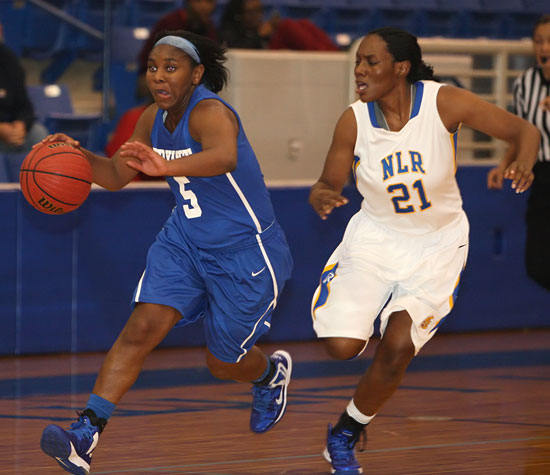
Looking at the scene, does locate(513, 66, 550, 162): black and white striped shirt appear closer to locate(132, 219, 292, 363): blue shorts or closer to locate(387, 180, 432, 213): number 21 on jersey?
locate(387, 180, 432, 213): number 21 on jersey

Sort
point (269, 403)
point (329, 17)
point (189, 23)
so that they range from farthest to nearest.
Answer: point (329, 17)
point (189, 23)
point (269, 403)

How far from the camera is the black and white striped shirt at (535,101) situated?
6797 mm

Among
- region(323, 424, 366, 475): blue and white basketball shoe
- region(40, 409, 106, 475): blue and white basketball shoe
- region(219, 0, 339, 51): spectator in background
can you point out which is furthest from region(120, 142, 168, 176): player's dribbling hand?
region(219, 0, 339, 51): spectator in background

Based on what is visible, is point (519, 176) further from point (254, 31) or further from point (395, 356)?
point (254, 31)

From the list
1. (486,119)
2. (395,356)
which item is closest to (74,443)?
(395,356)

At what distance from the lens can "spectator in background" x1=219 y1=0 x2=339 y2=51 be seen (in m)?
9.16

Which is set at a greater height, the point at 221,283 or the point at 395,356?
the point at 221,283

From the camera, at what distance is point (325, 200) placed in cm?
443

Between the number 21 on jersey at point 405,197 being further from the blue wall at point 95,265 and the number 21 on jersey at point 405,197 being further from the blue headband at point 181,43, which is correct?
the blue wall at point 95,265

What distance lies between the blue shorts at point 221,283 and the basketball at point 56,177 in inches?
15.8

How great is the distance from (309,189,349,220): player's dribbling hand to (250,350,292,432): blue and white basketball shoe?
1.08 metres

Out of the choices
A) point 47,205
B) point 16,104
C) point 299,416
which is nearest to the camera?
point 47,205

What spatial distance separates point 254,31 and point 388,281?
200 inches

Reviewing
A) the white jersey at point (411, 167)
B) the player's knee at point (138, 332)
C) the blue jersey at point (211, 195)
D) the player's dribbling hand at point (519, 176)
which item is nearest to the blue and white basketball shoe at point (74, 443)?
the player's knee at point (138, 332)
